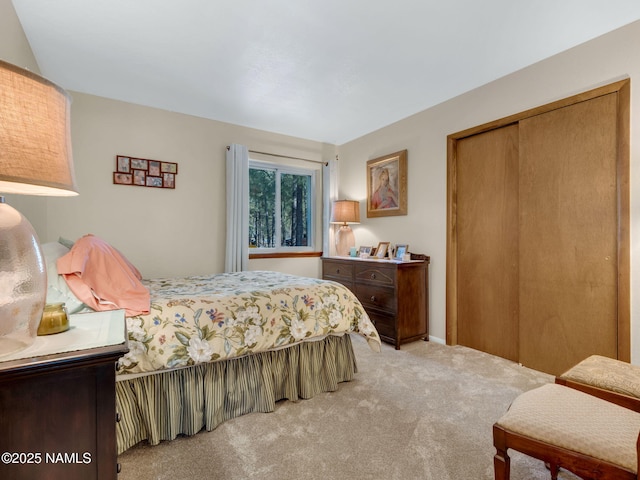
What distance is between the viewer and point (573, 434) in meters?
1.05

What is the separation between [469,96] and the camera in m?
3.07

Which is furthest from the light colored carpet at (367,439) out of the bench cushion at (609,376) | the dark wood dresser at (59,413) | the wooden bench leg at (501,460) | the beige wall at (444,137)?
the beige wall at (444,137)

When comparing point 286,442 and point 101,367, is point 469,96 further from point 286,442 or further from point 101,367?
point 101,367

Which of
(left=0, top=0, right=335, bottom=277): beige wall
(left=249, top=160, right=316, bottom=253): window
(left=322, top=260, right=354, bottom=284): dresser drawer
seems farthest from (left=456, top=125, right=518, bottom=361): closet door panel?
(left=0, top=0, right=335, bottom=277): beige wall

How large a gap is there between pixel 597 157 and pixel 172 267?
393 centimetres

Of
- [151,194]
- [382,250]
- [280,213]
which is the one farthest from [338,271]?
[151,194]

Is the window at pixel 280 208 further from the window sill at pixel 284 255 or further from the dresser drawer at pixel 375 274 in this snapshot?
the dresser drawer at pixel 375 274

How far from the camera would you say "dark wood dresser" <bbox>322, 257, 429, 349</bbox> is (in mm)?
3172

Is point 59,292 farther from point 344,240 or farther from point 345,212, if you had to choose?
point 344,240

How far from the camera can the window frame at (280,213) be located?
412cm

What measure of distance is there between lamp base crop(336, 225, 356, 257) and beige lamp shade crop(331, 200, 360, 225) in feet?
1.28

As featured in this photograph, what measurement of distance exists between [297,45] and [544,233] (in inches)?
94.8

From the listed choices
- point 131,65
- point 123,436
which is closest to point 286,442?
point 123,436

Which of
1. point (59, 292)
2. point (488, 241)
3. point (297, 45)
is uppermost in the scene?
point (297, 45)
